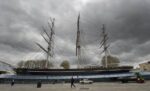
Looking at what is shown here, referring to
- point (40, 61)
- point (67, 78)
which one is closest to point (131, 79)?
point (67, 78)

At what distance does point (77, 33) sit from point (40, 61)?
53665 millimetres

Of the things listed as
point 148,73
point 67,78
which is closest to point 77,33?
point 67,78

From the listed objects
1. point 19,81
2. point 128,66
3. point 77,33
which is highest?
point 77,33

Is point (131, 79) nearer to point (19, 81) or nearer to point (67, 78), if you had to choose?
point (67, 78)

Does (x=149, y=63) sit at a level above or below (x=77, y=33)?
below

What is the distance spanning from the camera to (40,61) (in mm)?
111812

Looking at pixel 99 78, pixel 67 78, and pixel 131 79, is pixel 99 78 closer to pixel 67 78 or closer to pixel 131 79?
pixel 67 78

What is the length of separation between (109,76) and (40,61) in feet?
234

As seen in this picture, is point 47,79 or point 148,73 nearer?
point 148,73

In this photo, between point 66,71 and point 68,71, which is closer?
point 68,71

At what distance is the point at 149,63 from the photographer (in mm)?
71562

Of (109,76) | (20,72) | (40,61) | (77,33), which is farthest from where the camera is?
(40,61)

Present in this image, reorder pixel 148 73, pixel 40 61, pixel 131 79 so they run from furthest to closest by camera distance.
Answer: pixel 40 61
pixel 148 73
pixel 131 79

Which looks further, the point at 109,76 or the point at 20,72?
the point at 20,72
